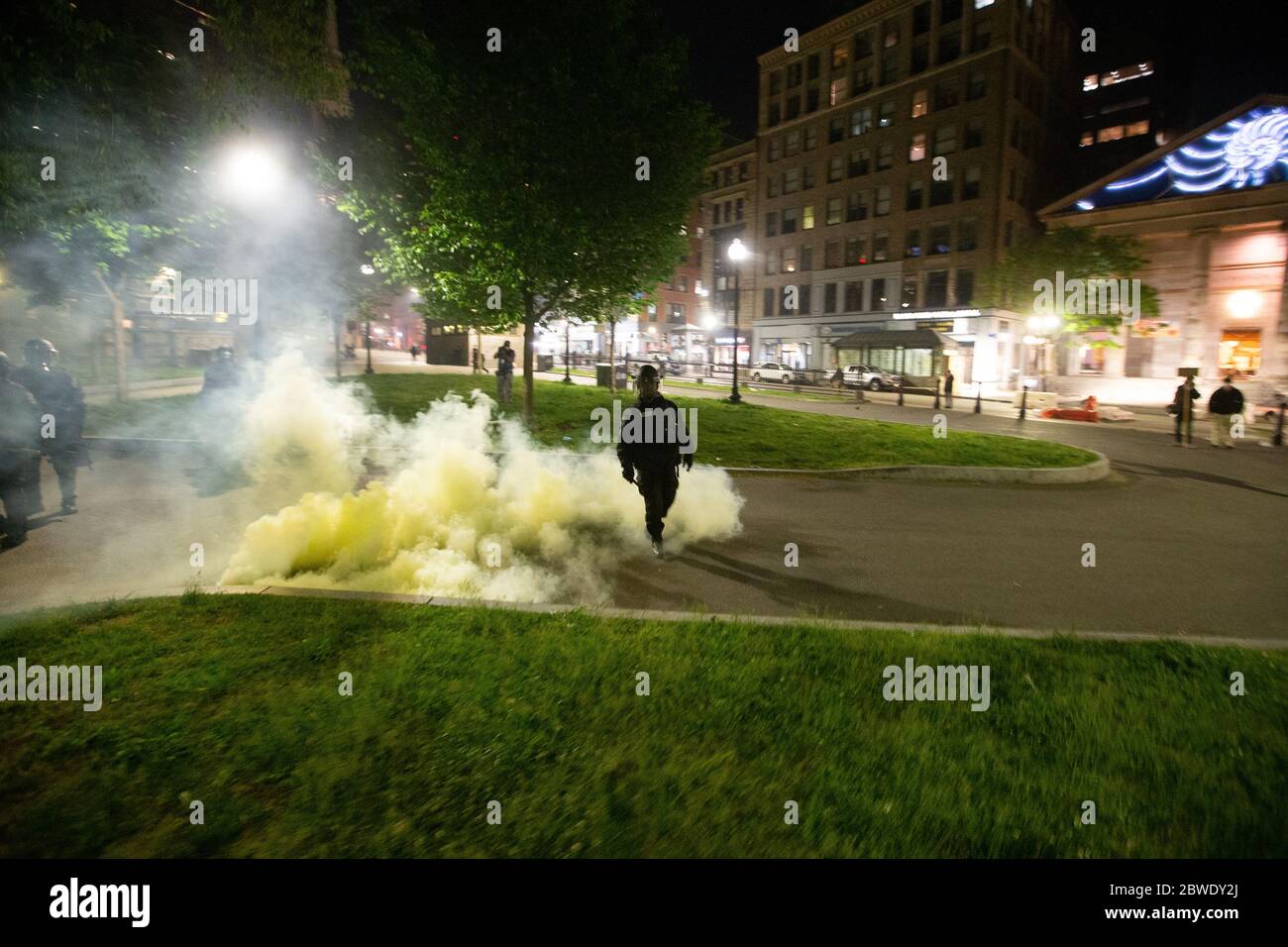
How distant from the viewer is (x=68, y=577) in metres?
6.04

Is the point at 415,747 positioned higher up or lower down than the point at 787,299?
lower down

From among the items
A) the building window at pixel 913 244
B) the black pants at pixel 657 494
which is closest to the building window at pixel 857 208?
the building window at pixel 913 244

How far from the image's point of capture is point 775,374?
4088 cm

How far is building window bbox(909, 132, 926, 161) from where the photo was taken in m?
44.0

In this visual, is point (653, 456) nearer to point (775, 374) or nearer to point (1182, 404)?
point (1182, 404)

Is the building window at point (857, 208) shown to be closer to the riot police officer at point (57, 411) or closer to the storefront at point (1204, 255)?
the storefront at point (1204, 255)

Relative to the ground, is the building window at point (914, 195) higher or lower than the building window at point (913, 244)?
higher

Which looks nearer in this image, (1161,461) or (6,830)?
(6,830)

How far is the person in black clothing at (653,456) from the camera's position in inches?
275

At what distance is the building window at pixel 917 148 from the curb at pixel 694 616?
4757cm
